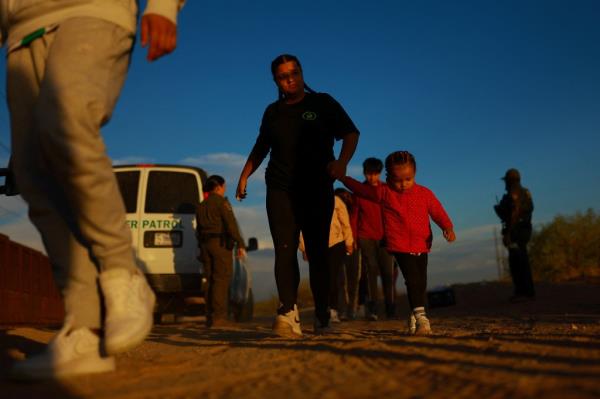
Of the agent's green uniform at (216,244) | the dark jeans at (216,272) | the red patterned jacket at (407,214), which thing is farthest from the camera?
the dark jeans at (216,272)

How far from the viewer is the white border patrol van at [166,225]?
32.3ft

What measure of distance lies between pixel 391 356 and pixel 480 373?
64cm

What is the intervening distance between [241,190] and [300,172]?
0.73 meters

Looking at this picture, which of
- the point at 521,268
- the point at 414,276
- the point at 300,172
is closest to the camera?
the point at 300,172

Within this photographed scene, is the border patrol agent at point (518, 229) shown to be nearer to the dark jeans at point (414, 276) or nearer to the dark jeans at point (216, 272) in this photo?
the dark jeans at point (216, 272)

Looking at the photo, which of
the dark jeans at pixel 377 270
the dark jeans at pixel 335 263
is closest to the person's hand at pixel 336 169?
the dark jeans at pixel 335 263

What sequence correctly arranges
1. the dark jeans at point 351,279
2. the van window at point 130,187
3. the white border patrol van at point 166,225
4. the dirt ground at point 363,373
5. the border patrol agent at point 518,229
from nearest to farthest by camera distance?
the dirt ground at point 363,373
the white border patrol van at point 166,225
the van window at point 130,187
the dark jeans at point 351,279
the border patrol agent at point 518,229

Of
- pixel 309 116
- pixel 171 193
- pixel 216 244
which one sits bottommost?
pixel 216 244

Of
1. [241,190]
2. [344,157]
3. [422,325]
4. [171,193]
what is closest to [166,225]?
[171,193]

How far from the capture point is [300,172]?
17.4ft

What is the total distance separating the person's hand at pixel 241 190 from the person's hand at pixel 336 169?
973 millimetres

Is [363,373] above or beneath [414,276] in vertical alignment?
beneath

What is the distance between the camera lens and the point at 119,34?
9.28 feet

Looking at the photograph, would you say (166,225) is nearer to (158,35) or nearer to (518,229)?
(518,229)
